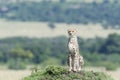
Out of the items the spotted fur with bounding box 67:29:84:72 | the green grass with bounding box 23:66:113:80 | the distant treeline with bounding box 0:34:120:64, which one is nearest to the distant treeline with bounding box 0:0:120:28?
the distant treeline with bounding box 0:34:120:64

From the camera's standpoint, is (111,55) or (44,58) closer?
(44,58)

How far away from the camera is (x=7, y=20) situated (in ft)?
507

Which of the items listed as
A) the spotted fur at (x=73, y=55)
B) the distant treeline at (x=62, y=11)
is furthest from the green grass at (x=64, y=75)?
the distant treeline at (x=62, y=11)

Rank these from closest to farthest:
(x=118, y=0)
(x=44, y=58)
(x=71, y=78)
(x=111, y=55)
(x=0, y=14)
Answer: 1. (x=71, y=78)
2. (x=44, y=58)
3. (x=111, y=55)
4. (x=0, y=14)
5. (x=118, y=0)

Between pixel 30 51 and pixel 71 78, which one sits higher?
pixel 30 51

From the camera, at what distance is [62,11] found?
176500mm

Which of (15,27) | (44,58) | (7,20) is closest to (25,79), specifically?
(44,58)

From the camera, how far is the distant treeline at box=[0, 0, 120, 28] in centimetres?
16050

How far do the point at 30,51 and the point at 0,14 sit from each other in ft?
275

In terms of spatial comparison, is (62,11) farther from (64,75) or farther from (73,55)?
(64,75)

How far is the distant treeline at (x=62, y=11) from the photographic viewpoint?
160m

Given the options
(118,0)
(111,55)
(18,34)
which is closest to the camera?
(111,55)

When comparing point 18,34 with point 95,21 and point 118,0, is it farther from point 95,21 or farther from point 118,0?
point 118,0

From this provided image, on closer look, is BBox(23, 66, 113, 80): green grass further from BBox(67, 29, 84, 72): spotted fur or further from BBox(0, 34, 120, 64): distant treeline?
BBox(0, 34, 120, 64): distant treeline
